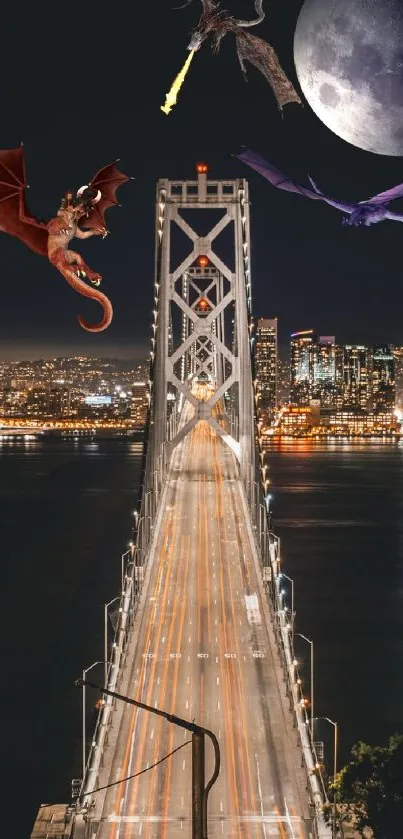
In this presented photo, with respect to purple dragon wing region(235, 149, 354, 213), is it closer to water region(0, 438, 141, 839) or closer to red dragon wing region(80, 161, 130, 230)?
red dragon wing region(80, 161, 130, 230)

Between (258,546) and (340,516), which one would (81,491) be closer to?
(340,516)

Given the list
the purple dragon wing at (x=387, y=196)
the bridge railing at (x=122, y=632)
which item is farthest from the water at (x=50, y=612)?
the purple dragon wing at (x=387, y=196)

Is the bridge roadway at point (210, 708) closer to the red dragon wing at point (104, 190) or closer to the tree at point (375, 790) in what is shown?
the tree at point (375, 790)

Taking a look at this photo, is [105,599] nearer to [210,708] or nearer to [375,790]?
[210,708]

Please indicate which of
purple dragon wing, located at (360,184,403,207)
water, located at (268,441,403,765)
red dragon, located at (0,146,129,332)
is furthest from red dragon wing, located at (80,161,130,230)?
water, located at (268,441,403,765)

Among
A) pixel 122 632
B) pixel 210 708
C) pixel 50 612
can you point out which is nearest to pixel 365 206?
pixel 210 708

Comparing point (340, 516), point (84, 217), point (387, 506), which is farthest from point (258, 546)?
point (387, 506)
